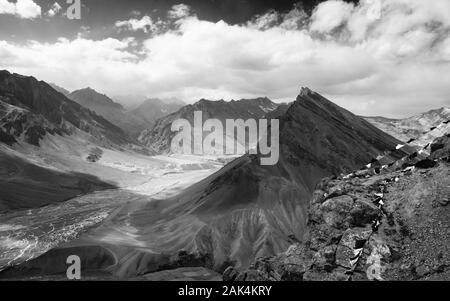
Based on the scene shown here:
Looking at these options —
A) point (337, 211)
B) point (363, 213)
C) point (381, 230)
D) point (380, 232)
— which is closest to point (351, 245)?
point (380, 232)

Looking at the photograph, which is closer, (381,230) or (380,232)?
(380,232)

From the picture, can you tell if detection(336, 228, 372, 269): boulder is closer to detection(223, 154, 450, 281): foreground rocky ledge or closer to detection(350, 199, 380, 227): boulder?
detection(223, 154, 450, 281): foreground rocky ledge

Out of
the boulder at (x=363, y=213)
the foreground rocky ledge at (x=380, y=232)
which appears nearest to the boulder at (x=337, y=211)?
the foreground rocky ledge at (x=380, y=232)

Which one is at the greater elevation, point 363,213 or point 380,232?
point 363,213

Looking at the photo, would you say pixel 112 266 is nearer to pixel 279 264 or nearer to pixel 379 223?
pixel 279 264

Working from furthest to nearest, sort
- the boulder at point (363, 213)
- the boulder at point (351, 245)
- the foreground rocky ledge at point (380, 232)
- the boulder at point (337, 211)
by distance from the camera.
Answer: the boulder at point (337, 211)
the boulder at point (363, 213)
the boulder at point (351, 245)
the foreground rocky ledge at point (380, 232)

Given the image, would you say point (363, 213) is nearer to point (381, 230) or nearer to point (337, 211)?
point (381, 230)

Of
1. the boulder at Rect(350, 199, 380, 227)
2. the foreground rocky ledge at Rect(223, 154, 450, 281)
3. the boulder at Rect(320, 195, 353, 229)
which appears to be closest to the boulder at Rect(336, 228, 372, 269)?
the foreground rocky ledge at Rect(223, 154, 450, 281)

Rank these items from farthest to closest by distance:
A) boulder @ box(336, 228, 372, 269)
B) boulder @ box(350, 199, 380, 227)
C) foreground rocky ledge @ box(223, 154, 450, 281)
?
boulder @ box(350, 199, 380, 227) → boulder @ box(336, 228, 372, 269) → foreground rocky ledge @ box(223, 154, 450, 281)

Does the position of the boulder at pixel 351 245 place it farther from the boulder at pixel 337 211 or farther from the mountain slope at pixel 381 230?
the boulder at pixel 337 211

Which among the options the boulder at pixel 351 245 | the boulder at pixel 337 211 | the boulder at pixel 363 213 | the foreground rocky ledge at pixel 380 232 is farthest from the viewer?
the boulder at pixel 337 211

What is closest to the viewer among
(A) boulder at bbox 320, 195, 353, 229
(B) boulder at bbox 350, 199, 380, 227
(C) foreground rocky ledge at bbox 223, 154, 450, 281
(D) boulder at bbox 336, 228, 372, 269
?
(C) foreground rocky ledge at bbox 223, 154, 450, 281
